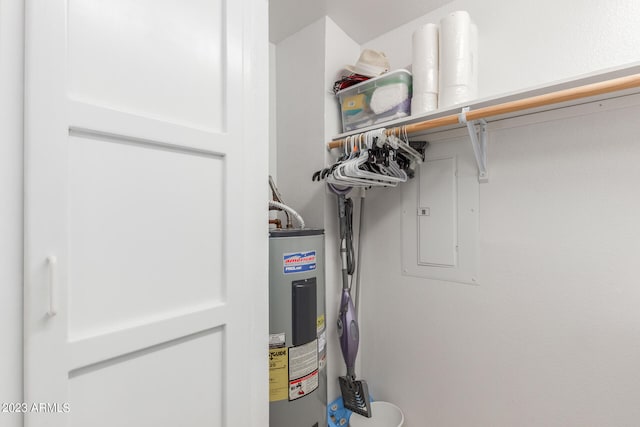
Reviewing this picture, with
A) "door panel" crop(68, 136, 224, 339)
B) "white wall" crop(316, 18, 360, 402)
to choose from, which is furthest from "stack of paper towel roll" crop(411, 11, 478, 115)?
"door panel" crop(68, 136, 224, 339)

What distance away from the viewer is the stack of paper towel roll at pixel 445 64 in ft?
3.79

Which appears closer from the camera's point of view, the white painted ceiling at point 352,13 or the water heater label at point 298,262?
the water heater label at point 298,262

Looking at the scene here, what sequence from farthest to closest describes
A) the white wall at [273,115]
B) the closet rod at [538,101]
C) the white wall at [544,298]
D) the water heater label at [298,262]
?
the white wall at [273,115], the water heater label at [298,262], the white wall at [544,298], the closet rod at [538,101]

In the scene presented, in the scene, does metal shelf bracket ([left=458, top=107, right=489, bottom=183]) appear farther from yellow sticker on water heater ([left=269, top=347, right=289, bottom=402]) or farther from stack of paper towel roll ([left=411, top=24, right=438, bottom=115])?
yellow sticker on water heater ([left=269, top=347, right=289, bottom=402])

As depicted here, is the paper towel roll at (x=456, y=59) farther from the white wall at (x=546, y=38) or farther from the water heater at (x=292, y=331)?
the water heater at (x=292, y=331)

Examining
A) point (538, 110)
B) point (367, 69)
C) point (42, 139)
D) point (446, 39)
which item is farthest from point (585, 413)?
point (42, 139)

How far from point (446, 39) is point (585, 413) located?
1.57 meters

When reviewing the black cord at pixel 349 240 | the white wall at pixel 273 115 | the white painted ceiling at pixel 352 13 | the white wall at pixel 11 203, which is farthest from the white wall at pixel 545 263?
the white wall at pixel 11 203

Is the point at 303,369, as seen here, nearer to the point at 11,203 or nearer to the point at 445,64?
the point at 11,203

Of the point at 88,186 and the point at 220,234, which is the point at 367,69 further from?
the point at 88,186

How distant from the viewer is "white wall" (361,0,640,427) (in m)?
0.99

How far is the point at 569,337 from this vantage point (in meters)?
1.07

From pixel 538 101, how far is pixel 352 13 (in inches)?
41.4

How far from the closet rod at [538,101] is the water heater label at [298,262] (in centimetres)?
65
